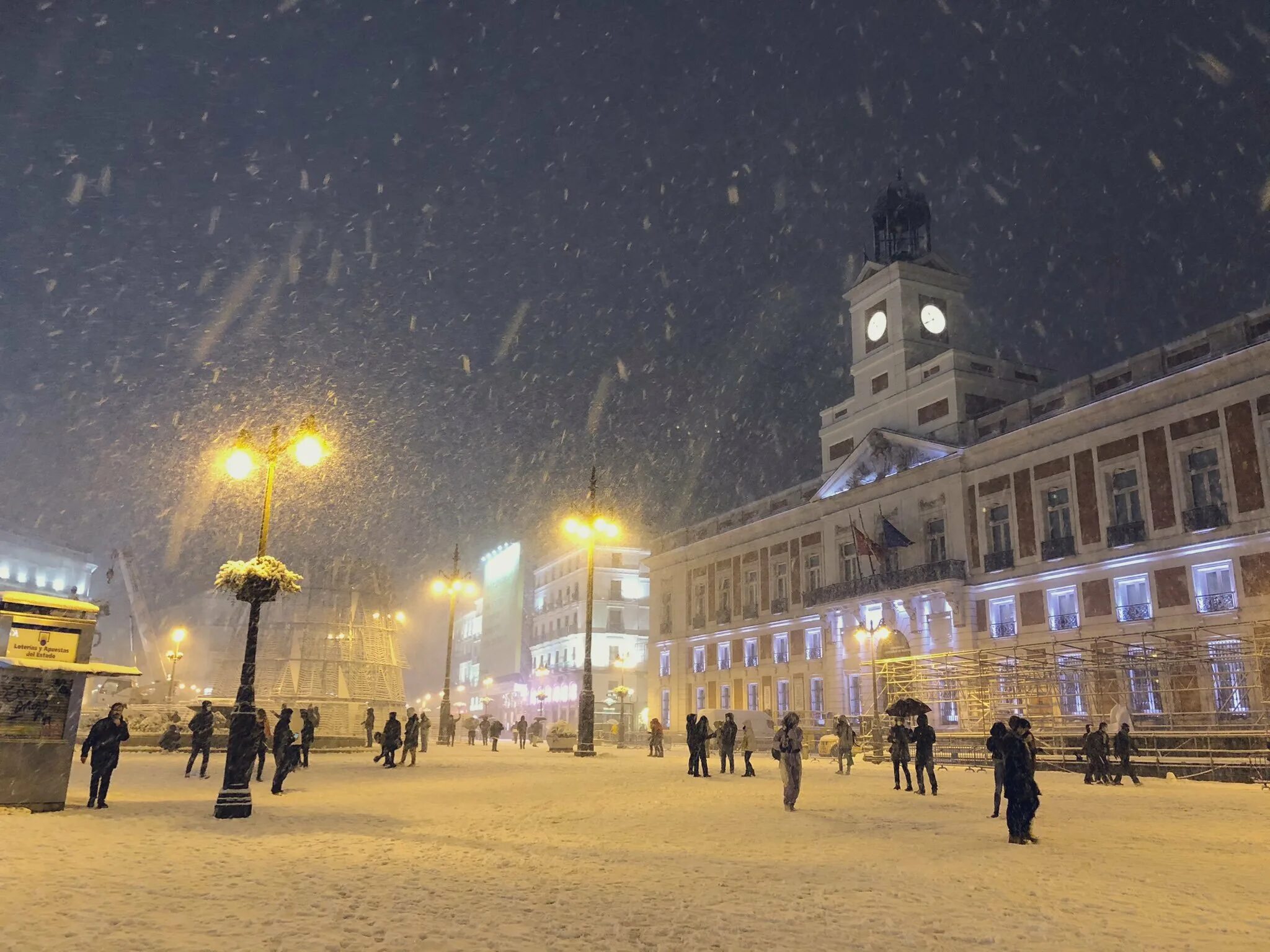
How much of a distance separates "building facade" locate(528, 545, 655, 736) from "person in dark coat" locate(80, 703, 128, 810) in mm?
65307

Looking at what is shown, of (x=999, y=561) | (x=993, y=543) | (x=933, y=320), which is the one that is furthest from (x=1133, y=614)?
(x=933, y=320)

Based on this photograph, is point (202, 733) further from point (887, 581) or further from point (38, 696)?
point (887, 581)

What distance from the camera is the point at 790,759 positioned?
49.6 ft

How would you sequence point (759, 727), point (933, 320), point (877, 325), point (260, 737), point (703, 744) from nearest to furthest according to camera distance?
point (260, 737) < point (703, 744) < point (759, 727) < point (933, 320) < point (877, 325)

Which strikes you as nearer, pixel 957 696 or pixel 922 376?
pixel 957 696

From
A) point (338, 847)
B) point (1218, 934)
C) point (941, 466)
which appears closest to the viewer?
point (1218, 934)

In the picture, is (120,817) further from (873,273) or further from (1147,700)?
(873,273)

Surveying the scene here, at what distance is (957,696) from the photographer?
37594mm

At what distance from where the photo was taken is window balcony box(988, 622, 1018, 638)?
38.4 meters

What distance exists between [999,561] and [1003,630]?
9.65 feet

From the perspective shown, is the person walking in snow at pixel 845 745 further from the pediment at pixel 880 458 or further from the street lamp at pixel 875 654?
the pediment at pixel 880 458

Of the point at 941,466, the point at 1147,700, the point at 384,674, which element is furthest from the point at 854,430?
the point at 384,674

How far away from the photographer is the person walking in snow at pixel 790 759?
15.0 meters

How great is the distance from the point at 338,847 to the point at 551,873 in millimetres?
2929
